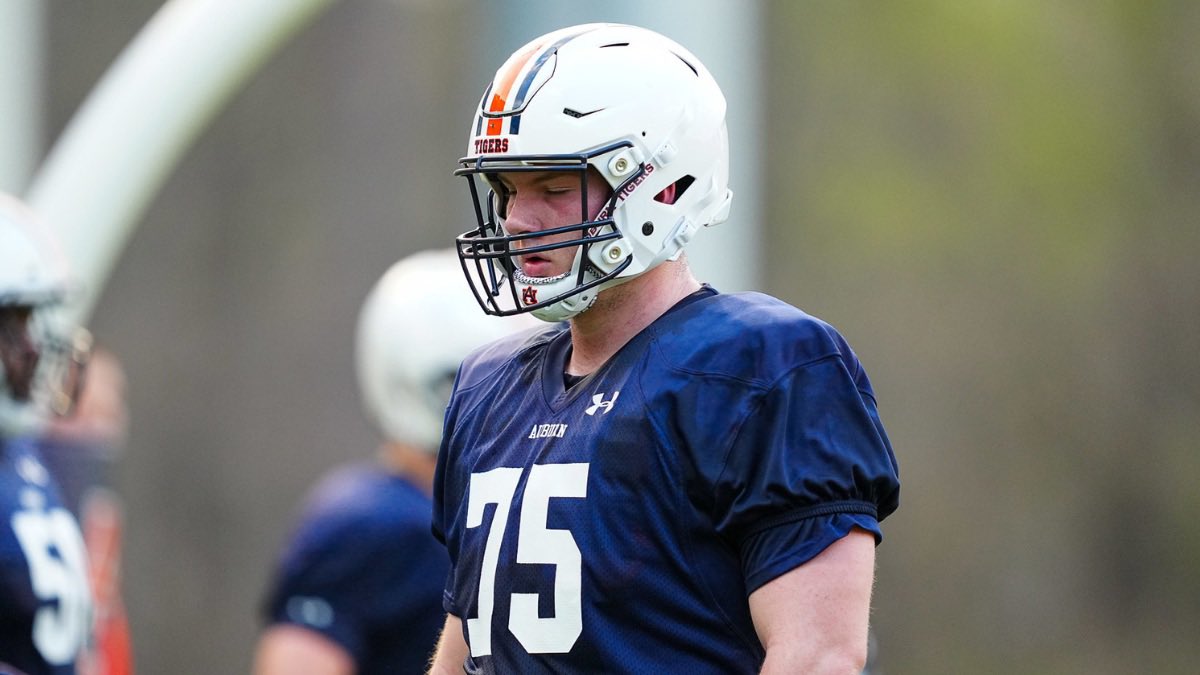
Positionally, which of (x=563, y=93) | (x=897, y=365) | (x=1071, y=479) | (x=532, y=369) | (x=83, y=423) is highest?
(x=563, y=93)

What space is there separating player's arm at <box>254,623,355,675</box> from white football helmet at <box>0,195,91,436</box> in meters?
0.82

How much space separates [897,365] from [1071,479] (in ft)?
6.04

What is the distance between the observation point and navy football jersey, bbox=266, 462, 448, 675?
421cm

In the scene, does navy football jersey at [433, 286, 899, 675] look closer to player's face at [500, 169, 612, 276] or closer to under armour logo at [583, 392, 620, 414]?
under armour logo at [583, 392, 620, 414]

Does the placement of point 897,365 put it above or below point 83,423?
below

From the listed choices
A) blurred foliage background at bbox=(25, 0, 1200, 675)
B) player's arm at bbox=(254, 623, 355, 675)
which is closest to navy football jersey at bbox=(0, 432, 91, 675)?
player's arm at bbox=(254, 623, 355, 675)

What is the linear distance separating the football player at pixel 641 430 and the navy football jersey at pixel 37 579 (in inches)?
61.9

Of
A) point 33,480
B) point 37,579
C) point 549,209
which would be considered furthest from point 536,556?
point 33,480

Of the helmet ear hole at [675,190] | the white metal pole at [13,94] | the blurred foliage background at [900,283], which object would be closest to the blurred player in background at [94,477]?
the white metal pole at [13,94]

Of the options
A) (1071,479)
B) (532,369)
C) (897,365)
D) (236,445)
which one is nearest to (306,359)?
(236,445)

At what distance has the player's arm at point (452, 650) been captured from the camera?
8.75ft

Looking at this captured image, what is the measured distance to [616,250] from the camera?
2438mm

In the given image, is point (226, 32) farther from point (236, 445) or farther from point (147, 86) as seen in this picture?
point (236, 445)

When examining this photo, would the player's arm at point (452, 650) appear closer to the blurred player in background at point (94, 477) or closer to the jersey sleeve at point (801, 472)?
the jersey sleeve at point (801, 472)
